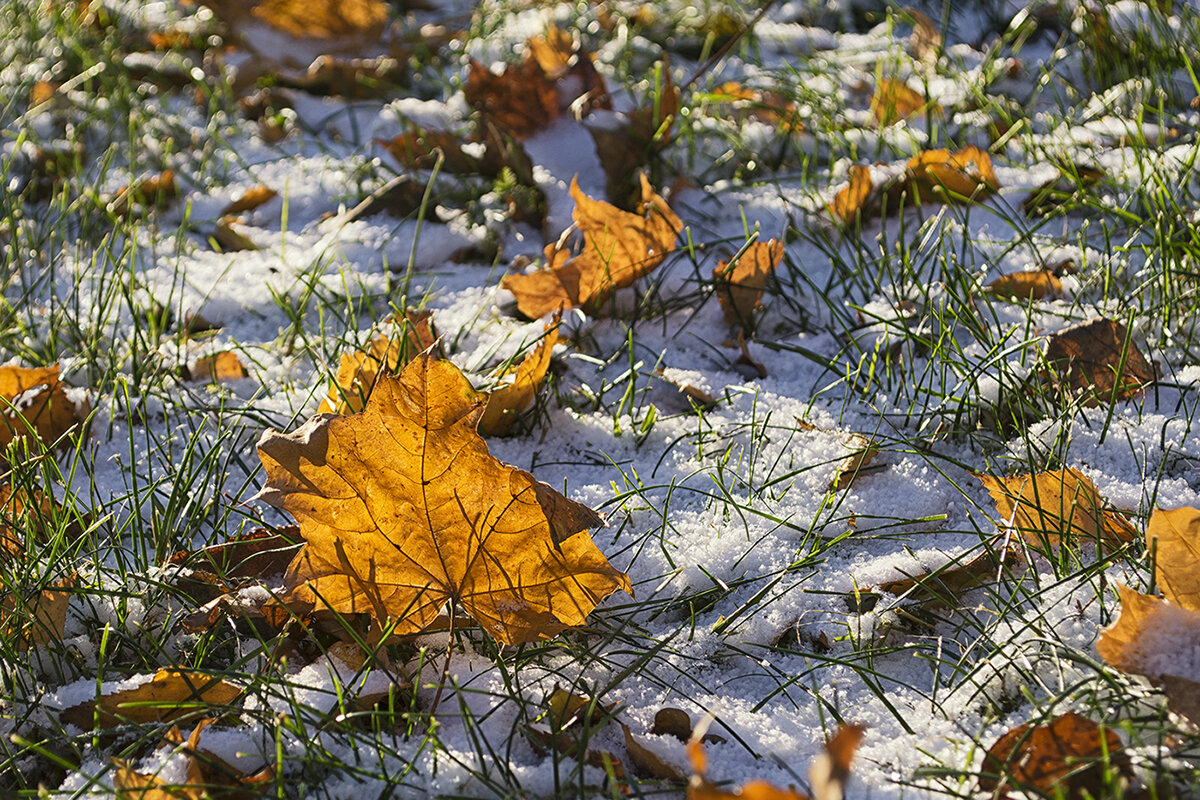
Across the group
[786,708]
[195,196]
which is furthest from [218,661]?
[195,196]

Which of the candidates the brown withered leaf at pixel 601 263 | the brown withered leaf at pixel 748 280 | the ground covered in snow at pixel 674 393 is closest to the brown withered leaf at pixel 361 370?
the ground covered in snow at pixel 674 393

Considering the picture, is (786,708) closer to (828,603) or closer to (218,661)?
(828,603)

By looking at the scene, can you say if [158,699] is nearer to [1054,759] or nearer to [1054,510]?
[1054,759]

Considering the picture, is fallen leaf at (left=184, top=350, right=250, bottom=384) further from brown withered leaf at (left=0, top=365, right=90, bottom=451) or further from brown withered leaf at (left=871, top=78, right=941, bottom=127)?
brown withered leaf at (left=871, top=78, right=941, bottom=127)

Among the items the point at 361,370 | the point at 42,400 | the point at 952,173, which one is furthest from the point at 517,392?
the point at 952,173

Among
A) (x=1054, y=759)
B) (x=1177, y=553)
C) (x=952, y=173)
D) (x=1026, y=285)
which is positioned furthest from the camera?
(x=952, y=173)

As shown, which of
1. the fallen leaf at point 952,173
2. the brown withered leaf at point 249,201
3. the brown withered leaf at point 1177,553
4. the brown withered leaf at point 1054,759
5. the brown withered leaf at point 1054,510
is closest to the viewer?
the brown withered leaf at point 1054,759

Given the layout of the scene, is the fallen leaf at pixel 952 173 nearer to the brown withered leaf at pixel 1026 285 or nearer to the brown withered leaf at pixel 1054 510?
the brown withered leaf at pixel 1026 285
